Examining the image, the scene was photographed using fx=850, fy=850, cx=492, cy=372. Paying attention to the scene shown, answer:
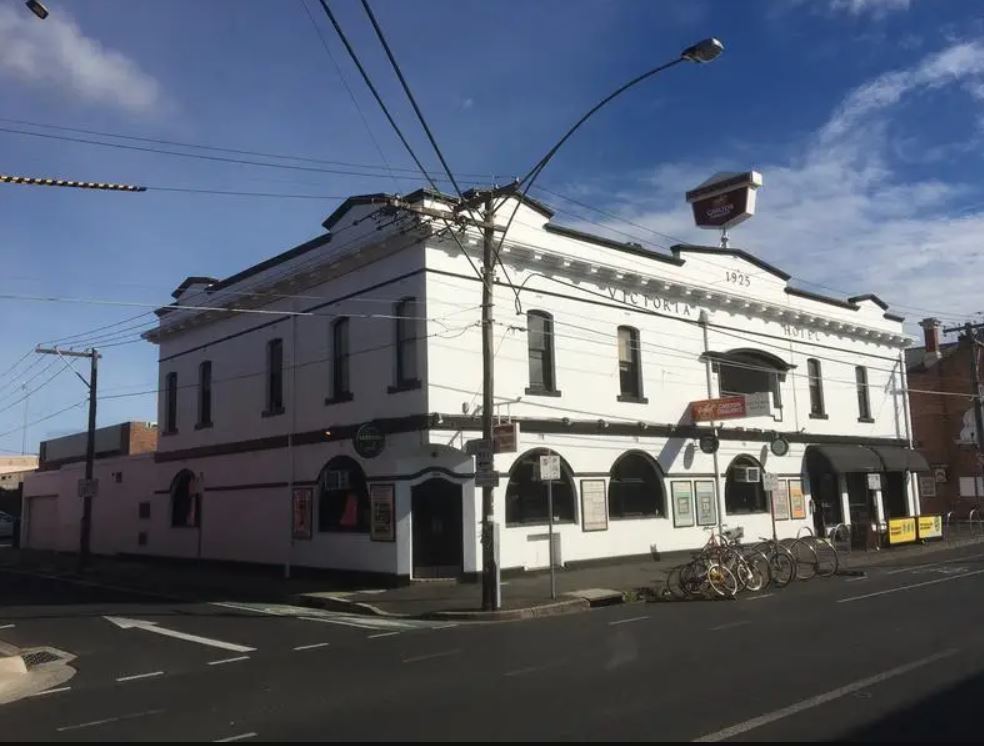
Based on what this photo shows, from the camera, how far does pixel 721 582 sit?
53.1 ft

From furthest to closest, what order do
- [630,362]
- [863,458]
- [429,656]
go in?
[863,458], [630,362], [429,656]

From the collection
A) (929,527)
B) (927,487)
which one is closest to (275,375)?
→ (929,527)

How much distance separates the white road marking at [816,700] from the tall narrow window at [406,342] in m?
12.7

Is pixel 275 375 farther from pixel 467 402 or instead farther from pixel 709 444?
pixel 709 444

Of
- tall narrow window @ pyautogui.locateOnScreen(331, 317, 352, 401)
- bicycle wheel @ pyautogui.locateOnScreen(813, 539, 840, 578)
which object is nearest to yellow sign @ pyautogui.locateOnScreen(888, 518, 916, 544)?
bicycle wheel @ pyautogui.locateOnScreen(813, 539, 840, 578)

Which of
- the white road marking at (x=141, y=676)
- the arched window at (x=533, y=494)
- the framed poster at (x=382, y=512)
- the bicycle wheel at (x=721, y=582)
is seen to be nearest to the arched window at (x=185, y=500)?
the framed poster at (x=382, y=512)

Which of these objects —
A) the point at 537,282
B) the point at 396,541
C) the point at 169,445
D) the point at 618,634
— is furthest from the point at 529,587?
the point at 169,445

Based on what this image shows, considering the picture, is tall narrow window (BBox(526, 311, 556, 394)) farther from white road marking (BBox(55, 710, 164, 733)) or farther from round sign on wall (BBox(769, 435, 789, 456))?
white road marking (BBox(55, 710, 164, 733))

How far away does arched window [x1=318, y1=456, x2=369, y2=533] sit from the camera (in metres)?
20.5

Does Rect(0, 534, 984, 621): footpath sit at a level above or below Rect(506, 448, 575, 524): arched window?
below

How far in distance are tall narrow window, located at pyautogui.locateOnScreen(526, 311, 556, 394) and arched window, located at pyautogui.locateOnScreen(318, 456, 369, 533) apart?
195 inches

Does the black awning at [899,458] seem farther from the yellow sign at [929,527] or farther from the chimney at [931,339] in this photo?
the chimney at [931,339]

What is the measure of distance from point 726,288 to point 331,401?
12929 millimetres

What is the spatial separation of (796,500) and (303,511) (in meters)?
16.4
